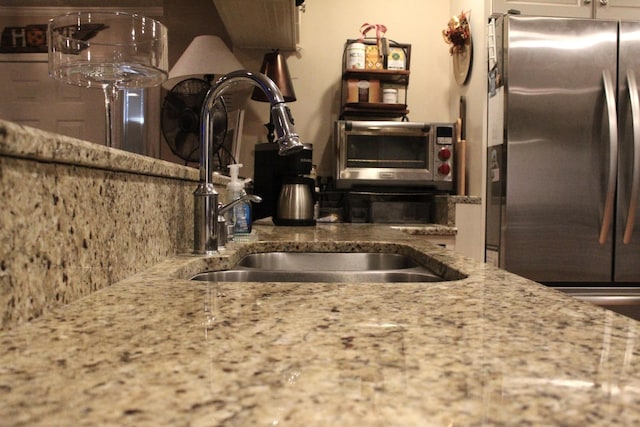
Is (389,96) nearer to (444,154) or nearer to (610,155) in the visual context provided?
(444,154)

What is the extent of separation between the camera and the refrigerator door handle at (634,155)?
7.21 feet

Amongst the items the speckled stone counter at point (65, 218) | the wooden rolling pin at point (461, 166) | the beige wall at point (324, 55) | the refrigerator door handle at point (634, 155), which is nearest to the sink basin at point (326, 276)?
the speckled stone counter at point (65, 218)

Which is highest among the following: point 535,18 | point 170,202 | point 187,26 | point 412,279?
point 187,26

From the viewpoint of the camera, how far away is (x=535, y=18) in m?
2.31

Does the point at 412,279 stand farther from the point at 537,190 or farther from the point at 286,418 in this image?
the point at 537,190

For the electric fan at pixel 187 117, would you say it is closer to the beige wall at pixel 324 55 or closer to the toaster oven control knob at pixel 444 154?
the beige wall at pixel 324 55

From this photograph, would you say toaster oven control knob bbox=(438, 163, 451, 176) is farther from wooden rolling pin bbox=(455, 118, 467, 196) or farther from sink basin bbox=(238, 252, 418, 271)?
sink basin bbox=(238, 252, 418, 271)

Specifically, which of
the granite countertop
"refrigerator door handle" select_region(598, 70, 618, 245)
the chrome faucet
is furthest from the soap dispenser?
"refrigerator door handle" select_region(598, 70, 618, 245)

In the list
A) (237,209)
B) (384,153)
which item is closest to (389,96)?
(384,153)

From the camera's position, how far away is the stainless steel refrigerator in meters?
2.30

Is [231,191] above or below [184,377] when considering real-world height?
above

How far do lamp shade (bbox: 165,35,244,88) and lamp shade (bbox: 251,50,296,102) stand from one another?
0.74 ft

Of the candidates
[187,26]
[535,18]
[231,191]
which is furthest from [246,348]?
[187,26]

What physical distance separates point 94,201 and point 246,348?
14.0 inches
